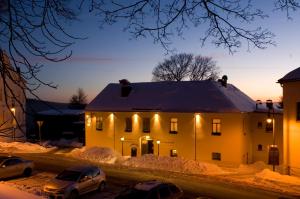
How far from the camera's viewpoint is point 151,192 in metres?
19.2

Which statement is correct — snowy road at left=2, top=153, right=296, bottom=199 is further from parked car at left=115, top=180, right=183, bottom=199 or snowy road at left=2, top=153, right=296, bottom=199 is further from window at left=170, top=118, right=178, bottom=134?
window at left=170, top=118, right=178, bottom=134

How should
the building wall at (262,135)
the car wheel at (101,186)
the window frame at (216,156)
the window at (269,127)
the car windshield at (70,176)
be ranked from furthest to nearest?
the window at (269,127) < the building wall at (262,135) < the window frame at (216,156) < the car wheel at (101,186) < the car windshield at (70,176)

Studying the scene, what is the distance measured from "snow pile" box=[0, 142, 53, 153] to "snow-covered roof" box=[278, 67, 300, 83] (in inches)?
1020

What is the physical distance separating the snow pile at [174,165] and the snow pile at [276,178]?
3.77 metres

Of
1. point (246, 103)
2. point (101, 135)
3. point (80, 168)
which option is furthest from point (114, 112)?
point (80, 168)

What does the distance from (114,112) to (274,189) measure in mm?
23087

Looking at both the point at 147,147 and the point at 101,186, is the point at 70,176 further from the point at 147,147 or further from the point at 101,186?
the point at 147,147

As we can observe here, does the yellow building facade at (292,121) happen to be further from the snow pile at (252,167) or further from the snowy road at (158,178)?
the snowy road at (158,178)

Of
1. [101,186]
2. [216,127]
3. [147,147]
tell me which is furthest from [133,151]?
[101,186]

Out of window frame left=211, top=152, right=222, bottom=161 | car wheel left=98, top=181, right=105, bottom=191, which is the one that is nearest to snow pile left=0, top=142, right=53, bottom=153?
window frame left=211, top=152, right=222, bottom=161

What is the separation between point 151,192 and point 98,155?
22.9 meters

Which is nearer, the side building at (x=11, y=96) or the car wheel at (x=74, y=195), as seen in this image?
the side building at (x=11, y=96)

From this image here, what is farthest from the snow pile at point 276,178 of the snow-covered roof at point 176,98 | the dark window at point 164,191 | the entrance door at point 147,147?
the entrance door at point 147,147

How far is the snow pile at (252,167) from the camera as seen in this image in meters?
36.0
